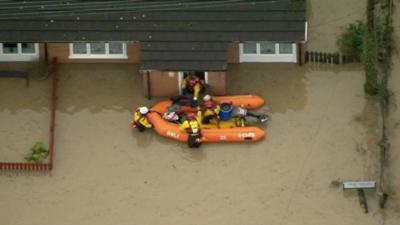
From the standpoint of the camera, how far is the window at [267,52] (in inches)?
1206

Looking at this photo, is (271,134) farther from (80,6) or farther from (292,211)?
(80,6)

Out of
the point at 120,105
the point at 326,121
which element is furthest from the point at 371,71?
the point at 120,105

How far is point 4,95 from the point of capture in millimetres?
30062

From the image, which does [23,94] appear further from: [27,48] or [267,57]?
[267,57]

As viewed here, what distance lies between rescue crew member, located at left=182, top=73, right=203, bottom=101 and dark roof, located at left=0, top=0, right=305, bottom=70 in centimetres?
101

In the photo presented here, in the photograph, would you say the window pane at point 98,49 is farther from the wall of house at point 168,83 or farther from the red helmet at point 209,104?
the red helmet at point 209,104

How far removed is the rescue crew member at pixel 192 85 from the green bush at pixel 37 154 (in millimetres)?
4951

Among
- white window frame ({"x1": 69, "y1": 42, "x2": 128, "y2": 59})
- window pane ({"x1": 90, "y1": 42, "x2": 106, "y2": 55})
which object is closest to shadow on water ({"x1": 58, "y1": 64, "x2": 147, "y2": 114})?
white window frame ({"x1": 69, "y1": 42, "x2": 128, "y2": 59})

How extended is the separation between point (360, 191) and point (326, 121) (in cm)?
297

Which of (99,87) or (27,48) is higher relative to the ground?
(27,48)

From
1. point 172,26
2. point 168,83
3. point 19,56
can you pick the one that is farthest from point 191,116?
point 19,56

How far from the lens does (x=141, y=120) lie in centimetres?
2872

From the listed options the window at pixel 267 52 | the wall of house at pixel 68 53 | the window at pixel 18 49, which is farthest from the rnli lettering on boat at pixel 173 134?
the window at pixel 18 49

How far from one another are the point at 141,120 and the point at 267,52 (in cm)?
516
